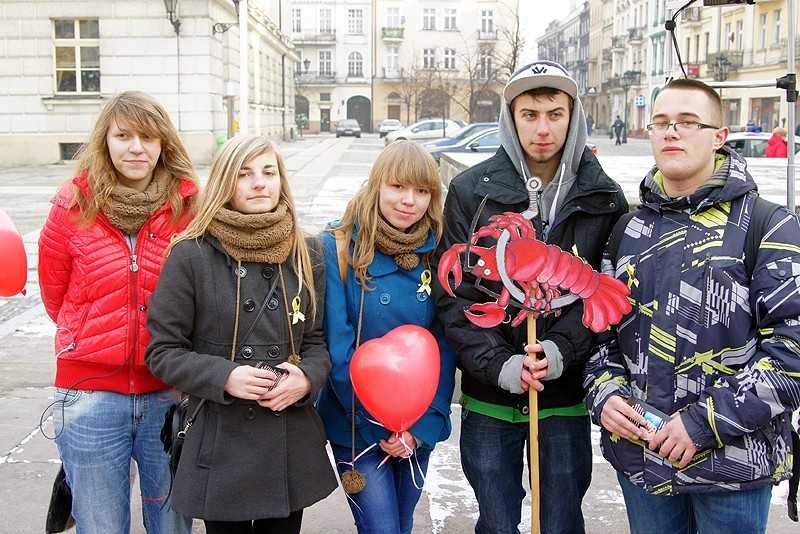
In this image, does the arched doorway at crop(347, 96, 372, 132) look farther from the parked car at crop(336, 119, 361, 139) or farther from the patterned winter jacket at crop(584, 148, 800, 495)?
the patterned winter jacket at crop(584, 148, 800, 495)

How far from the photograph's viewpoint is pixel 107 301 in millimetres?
2594

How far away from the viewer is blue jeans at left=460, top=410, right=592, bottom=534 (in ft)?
8.97

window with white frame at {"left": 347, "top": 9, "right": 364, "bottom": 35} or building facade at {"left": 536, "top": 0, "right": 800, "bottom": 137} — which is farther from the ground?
window with white frame at {"left": 347, "top": 9, "right": 364, "bottom": 35}

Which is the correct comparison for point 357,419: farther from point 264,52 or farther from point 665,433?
point 264,52

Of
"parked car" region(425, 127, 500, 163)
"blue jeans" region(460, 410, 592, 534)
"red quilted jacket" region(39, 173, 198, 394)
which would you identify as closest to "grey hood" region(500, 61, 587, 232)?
"blue jeans" region(460, 410, 592, 534)

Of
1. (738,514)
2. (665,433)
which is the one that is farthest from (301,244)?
(738,514)

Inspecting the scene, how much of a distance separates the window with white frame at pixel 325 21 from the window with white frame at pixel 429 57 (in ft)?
29.4

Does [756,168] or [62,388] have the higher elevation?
[756,168]

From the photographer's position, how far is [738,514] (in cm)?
225

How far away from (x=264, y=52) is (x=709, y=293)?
34.4 metres

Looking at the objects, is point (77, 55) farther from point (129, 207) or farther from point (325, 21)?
point (325, 21)

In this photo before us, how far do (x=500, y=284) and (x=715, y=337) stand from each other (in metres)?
0.73

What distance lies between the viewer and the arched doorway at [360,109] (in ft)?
234

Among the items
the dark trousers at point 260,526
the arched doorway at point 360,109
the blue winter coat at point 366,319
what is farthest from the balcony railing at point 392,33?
the dark trousers at point 260,526
